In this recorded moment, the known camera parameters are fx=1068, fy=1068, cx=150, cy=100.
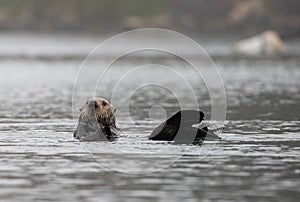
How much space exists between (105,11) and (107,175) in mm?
161599

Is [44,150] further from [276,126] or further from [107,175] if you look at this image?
[276,126]

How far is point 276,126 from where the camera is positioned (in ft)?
95.5

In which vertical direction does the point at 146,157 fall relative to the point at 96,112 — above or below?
below

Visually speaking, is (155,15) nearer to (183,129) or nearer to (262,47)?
(262,47)

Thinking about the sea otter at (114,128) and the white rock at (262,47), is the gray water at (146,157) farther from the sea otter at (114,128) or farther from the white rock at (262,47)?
the white rock at (262,47)

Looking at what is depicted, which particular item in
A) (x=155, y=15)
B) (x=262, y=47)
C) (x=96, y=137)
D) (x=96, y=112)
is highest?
(x=155, y=15)

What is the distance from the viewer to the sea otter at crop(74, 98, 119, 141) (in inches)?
979

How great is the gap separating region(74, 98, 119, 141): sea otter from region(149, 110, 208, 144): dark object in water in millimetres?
1111

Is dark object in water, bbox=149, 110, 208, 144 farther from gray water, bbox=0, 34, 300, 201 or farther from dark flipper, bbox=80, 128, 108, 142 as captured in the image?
dark flipper, bbox=80, 128, 108, 142

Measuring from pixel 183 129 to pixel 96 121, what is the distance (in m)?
2.11

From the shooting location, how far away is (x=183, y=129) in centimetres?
2438

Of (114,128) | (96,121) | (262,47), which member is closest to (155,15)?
(262,47)

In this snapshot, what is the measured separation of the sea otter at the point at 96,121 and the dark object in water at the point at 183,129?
43.7 inches

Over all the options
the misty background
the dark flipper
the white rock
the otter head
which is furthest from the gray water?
the misty background
